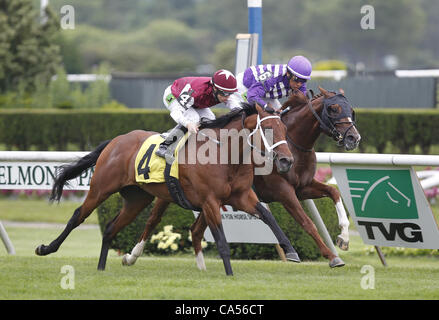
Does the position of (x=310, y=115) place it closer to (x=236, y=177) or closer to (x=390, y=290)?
(x=236, y=177)

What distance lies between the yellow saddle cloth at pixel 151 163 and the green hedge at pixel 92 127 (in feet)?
24.4

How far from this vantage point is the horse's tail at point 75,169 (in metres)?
7.38

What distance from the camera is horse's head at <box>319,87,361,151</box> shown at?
22.4 feet

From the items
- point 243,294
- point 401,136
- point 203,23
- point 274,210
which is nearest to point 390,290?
point 243,294

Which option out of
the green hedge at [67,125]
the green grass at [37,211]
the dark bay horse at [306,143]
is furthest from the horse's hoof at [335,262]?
the green hedge at [67,125]

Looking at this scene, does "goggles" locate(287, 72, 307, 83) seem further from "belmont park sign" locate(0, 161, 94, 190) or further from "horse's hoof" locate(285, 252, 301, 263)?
"belmont park sign" locate(0, 161, 94, 190)

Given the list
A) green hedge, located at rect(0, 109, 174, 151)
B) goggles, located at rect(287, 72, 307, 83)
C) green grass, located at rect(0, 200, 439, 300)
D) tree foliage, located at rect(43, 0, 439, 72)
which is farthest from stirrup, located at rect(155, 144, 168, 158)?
tree foliage, located at rect(43, 0, 439, 72)

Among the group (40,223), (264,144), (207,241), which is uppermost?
(264,144)

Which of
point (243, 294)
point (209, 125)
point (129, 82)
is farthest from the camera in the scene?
point (129, 82)

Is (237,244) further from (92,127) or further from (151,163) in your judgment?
(92,127)

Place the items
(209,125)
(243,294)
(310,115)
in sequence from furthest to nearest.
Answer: (310,115)
(209,125)
(243,294)

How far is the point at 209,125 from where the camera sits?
6648 millimetres

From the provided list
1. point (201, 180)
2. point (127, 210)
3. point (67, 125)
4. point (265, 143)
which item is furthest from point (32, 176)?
point (67, 125)

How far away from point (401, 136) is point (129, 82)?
877cm
